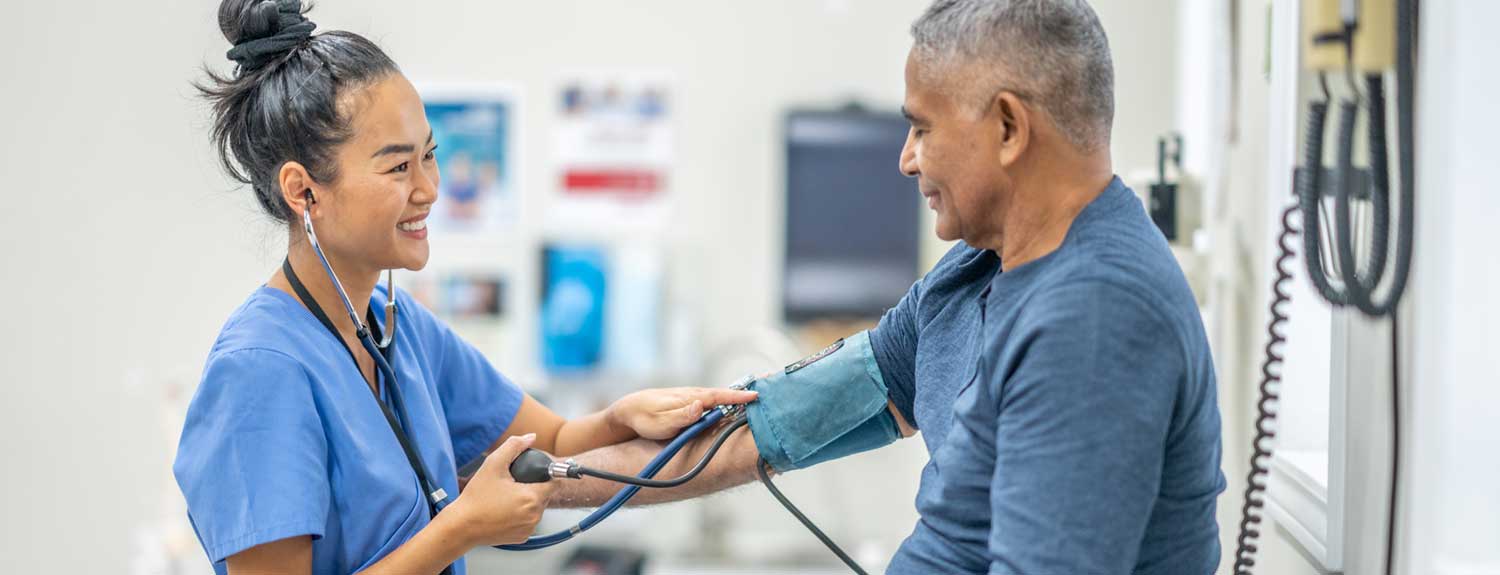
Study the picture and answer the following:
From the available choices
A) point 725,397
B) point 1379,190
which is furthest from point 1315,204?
point 725,397

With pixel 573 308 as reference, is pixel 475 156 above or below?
above

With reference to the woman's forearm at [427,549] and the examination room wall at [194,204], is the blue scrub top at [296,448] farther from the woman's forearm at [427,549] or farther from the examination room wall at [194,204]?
the examination room wall at [194,204]

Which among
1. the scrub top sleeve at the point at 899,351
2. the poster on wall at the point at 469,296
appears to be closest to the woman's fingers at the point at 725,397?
the scrub top sleeve at the point at 899,351

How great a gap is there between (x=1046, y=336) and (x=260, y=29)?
0.90m

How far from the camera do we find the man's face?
1021 mm

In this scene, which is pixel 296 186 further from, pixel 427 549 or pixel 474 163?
pixel 474 163

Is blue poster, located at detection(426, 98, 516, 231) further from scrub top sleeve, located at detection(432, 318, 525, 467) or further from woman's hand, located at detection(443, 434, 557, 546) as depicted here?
woman's hand, located at detection(443, 434, 557, 546)

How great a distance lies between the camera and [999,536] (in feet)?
3.00

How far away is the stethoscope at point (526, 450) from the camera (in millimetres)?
1260

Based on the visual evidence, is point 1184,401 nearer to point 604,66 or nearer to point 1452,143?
point 1452,143

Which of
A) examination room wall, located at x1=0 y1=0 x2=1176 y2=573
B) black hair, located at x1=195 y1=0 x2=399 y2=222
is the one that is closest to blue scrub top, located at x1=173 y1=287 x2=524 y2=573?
black hair, located at x1=195 y1=0 x2=399 y2=222

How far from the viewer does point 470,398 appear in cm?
156

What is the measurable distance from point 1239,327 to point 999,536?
1.04 metres

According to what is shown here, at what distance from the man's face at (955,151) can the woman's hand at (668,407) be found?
43 centimetres
